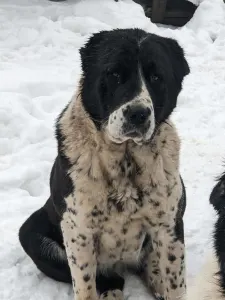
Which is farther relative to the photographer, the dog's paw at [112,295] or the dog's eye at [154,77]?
the dog's paw at [112,295]

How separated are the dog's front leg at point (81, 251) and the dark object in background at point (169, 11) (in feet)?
23.7

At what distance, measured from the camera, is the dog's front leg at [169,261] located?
305 cm

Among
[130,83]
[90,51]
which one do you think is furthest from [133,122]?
[90,51]

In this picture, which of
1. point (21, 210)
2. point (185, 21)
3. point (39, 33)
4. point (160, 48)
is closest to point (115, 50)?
point (160, 48)

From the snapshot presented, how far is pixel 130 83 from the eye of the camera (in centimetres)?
272

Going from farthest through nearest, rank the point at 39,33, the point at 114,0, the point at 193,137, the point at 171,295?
1. the point at 114,0
2. the point at 39,33
3. the point at 193,137
4. the point at 171,295

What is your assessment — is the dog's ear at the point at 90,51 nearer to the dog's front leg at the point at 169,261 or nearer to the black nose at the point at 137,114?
the black nose at the point at 137,114

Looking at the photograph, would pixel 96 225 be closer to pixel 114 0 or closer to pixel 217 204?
pixel 217 204

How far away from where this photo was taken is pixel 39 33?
7.54 metres

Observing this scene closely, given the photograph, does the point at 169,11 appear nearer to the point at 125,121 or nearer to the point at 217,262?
the point at 125,121

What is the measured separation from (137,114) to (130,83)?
→ 181 millimetres

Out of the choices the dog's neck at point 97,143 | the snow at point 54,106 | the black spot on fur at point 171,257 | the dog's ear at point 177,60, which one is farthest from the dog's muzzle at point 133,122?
the snow at point 54,106

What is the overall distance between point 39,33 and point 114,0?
180 centimetres

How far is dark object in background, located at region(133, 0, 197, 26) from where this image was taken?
9.59m
